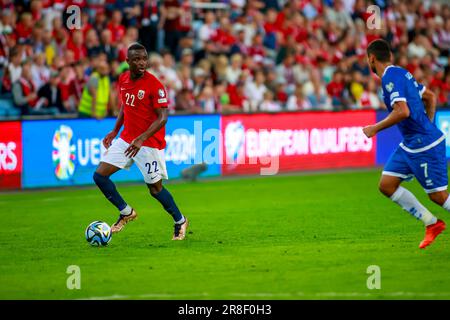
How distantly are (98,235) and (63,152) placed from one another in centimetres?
658

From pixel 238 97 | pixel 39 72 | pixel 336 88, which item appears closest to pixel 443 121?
pixel 336 88

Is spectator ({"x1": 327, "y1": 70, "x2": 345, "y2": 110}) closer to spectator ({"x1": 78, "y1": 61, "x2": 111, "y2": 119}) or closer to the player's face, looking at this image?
spectator ({"x1": 78, "y1": 61, "x2": 111, "y2": 119})

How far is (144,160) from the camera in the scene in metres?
12.0

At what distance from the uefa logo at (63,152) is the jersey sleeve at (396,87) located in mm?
8809

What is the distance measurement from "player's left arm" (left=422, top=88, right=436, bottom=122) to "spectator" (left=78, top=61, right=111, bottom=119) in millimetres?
9368

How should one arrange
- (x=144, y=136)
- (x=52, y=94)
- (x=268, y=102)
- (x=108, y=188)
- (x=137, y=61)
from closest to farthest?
(x=144, y=136) → (x=137, y=61) → (x=108, y=188) → (x=52, y=94) → (x=268, y=102)

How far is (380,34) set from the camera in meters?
28.0

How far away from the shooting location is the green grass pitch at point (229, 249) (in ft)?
30.1

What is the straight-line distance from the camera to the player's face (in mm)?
11703

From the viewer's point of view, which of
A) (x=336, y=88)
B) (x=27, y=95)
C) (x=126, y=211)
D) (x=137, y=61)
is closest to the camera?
(x=137, y=61)

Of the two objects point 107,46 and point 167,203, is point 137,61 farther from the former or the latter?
point 107,46

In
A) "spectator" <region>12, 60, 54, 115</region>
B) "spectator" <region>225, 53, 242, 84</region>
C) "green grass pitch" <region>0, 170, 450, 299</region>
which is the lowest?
→ "green grass pitch" <region>0, 170, 450, 299</region>

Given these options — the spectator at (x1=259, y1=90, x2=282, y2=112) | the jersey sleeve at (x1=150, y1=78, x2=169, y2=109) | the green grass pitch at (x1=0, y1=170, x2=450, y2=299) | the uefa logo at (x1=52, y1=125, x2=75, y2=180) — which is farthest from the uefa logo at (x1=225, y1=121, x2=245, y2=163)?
the jersey sleeve at (x1=150, y1=78, x2=169, y2=109)
